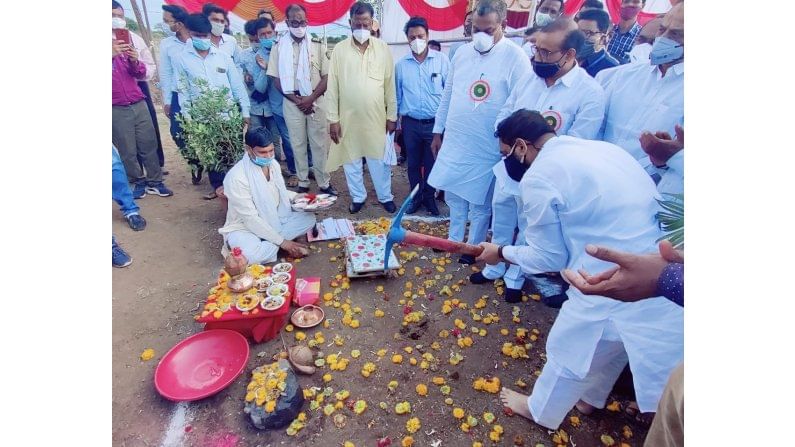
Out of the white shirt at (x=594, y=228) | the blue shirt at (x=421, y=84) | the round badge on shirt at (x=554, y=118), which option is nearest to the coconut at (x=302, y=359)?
the white shirt at (x=594, y=228)

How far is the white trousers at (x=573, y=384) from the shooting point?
81.1 inches

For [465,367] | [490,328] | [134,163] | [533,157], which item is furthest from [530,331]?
[134,163]

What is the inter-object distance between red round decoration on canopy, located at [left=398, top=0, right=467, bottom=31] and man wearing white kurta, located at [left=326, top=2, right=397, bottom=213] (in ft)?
10.3

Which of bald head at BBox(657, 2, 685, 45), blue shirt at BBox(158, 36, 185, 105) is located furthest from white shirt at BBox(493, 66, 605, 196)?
blue shirt at BBox(158, 36, 185, 105)

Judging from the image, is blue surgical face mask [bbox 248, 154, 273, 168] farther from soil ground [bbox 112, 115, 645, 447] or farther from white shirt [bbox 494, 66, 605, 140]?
white shirt [bbox 494, 66, 605, 140]

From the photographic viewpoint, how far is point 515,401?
8.40 feet

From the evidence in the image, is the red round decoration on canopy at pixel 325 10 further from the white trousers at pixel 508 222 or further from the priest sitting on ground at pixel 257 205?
the white trousers at pixel 508 222

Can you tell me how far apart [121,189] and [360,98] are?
3.04 m

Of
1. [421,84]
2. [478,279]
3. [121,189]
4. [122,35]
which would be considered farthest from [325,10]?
[478,279]

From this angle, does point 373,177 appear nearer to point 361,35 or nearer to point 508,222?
point 361,35

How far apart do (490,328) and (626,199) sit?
1868 millimetres

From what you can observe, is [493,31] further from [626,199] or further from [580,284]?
[580,284]

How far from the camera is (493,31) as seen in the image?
140 inches

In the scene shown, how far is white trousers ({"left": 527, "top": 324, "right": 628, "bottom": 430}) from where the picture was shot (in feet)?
6.76
